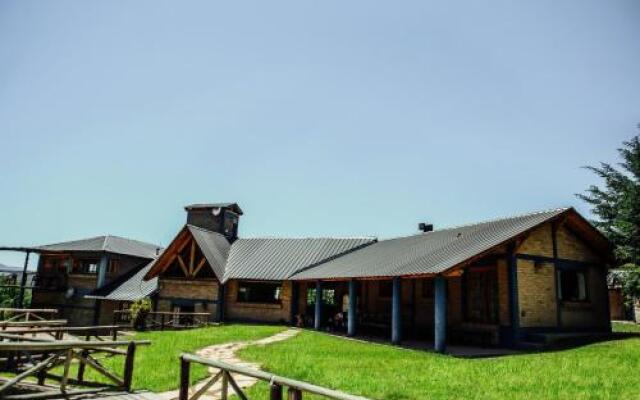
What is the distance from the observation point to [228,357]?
13000 mm

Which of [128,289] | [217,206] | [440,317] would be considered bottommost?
[440,317]

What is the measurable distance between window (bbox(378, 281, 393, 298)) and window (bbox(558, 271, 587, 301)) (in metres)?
7.26

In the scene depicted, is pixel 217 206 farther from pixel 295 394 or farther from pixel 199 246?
pixel 295 394

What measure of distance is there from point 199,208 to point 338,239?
10.8 metres

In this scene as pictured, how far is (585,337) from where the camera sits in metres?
15.9

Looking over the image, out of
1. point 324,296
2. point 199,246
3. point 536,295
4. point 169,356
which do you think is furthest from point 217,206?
point 536,295

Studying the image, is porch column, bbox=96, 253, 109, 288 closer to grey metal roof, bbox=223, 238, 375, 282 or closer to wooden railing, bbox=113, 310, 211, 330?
wooden railing, bbox=113, 310, 211, 330

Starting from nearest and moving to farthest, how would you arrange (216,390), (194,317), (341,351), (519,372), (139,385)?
(216,390), (139,385), (519,372), (341,351), (194,317)

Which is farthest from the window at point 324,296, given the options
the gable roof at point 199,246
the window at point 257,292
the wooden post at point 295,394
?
the wooden post at point 295,394

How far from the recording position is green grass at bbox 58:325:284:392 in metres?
9.62

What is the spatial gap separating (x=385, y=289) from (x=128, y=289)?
675 inches

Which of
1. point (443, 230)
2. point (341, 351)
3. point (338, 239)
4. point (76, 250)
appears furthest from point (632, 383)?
point (76, 250)

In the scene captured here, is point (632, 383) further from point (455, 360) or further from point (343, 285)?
point (343, 285)

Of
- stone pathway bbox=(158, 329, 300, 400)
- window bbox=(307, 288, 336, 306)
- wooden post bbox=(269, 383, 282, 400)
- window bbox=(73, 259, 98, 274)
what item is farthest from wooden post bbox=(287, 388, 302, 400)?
window bbox=(73, 259, 98, 274)
